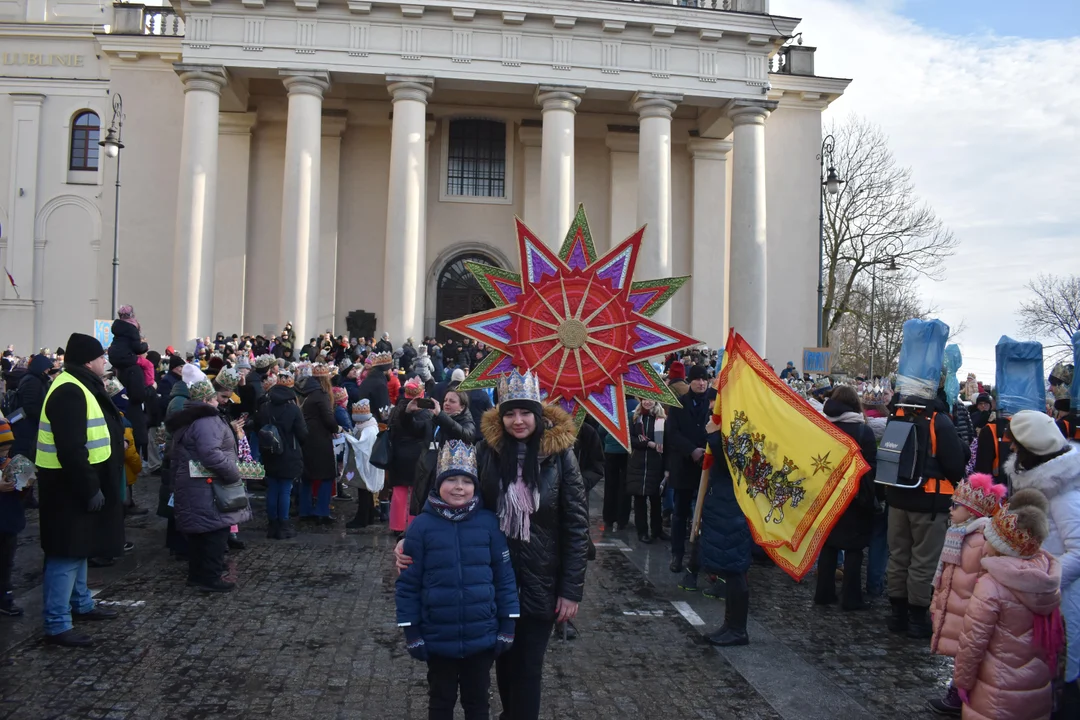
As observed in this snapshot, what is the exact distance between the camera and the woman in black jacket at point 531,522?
4148 mm

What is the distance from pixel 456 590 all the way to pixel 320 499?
7.28 m

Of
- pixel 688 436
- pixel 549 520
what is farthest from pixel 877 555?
pixel 549 520

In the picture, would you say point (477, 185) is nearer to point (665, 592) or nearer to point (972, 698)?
point (665, 592)

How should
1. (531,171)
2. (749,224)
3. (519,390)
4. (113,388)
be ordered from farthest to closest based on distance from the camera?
1. (531,171)
2. (749,224)
3. (113,388)
4. (519,390)

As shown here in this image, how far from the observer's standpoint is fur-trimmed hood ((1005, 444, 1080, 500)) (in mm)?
4918

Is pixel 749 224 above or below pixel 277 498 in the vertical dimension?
above

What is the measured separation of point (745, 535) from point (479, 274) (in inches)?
112

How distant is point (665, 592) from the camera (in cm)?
791

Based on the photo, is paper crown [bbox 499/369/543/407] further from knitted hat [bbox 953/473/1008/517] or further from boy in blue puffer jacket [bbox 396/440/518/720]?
knitted hat [bbox 953/473/1008/517]

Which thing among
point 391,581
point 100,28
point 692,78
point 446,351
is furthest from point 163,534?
point 100,28

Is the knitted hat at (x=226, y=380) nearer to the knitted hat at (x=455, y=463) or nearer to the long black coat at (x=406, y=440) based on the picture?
the long black coat at (x=406, y=440)

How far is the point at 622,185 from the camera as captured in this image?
28.7 m

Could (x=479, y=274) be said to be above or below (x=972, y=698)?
above

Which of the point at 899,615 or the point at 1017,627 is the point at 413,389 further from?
the point at 1017,627
